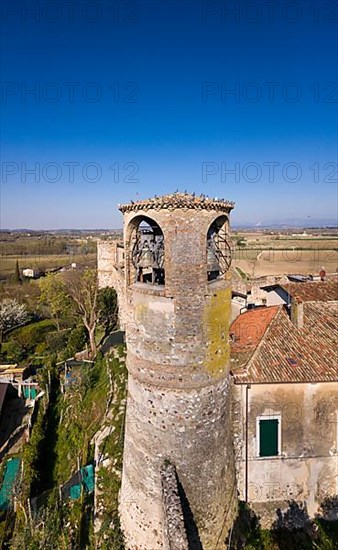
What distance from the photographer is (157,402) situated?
8641 mm

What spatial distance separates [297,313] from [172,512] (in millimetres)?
8256

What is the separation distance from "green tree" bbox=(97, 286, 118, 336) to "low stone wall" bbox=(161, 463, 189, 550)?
22640 millimetres

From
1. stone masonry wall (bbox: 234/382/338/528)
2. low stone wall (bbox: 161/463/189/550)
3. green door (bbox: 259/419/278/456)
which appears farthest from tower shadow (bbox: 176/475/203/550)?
green door (bbox: 259/419/278/456)

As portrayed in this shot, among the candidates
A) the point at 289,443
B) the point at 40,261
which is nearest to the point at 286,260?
the point at 40,261

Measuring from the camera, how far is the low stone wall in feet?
23.6

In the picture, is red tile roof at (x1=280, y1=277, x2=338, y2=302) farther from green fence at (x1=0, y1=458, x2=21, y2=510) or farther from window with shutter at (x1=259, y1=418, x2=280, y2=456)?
green fence at (x1=0, y1=458, x2=21, y2=510)

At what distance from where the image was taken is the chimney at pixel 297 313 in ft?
42.9

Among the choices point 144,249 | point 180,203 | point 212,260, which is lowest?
point 212,260

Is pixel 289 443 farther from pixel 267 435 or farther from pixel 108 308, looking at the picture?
pixel 108 308

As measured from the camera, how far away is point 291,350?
12102 millimetres

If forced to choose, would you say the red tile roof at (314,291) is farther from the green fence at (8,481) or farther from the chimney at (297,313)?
the green fence at (8,481)

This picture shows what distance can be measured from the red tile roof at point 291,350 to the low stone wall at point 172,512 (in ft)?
11.5

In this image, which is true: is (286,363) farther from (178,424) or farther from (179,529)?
(179,529)

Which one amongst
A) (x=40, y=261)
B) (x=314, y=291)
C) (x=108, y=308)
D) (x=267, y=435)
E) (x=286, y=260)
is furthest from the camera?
(x=40, y=261)
